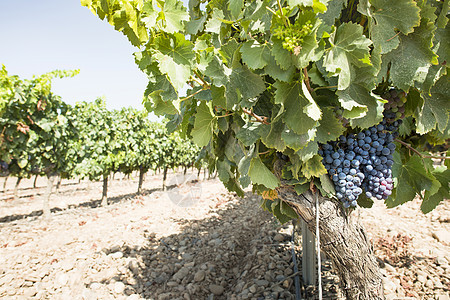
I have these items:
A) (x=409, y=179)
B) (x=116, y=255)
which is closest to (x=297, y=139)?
(x=409, y=179)

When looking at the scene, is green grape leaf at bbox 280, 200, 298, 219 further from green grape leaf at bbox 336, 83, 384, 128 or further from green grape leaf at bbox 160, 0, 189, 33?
green grape leaf at bbox 160, 0, 189, 33

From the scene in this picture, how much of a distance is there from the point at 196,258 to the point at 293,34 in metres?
5.10

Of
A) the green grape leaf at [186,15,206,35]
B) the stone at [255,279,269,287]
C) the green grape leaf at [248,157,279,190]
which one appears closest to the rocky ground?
the stone at [255,279,269,287]

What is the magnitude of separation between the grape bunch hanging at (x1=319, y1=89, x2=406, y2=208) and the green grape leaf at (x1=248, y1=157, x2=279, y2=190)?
1.09ft

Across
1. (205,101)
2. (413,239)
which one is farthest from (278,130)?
(413,239)

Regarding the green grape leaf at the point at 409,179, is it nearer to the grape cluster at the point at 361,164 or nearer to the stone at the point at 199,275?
the grape cluster at the point at 361,164

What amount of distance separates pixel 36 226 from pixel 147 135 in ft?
25.9

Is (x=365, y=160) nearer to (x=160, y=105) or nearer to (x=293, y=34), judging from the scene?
(x=293, y=34)

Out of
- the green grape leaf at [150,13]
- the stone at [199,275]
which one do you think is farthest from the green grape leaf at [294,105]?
the stone at [199,275]

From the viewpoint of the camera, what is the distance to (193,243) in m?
6.14

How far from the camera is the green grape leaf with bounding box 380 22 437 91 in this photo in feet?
3.92

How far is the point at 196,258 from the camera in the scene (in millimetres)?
5312

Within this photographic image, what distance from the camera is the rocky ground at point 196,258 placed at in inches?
129

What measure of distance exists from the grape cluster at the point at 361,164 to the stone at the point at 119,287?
4.12m
